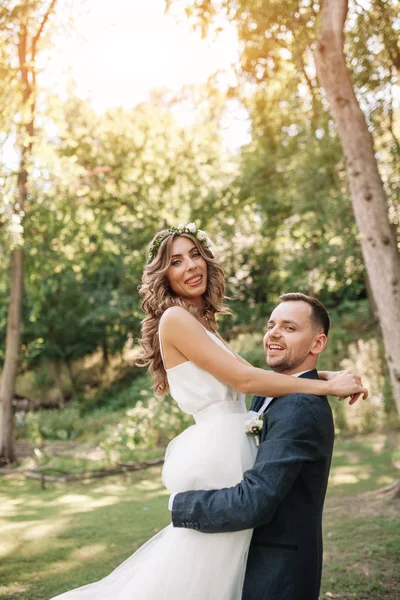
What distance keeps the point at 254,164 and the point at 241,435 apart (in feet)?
48.3

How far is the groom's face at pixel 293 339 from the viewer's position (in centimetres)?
269

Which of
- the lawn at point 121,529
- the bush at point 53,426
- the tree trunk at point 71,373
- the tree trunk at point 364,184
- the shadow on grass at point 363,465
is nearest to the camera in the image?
the lawn at point 121,529

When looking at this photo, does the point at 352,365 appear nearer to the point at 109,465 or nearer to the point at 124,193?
the point at 109,465

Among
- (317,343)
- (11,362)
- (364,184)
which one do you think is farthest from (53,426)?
(317,343)

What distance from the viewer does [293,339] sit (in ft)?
8.80

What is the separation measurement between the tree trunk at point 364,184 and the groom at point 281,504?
489 cm

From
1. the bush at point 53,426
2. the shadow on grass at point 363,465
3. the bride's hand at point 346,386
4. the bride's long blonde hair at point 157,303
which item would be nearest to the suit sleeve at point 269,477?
the bride's hand at point 346,386

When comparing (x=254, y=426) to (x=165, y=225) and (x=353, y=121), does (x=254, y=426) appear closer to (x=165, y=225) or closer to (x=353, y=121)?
(x=353, y=121)

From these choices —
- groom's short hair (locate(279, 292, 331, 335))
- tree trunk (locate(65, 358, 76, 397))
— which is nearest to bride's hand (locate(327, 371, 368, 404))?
groom's short hair (locate(279, 292, 331, 335))

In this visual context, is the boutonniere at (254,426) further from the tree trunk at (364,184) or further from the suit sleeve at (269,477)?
the tree trunk at (364,184)

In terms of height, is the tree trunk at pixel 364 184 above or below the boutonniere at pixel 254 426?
above

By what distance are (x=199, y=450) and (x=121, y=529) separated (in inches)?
206

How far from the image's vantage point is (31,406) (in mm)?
20312

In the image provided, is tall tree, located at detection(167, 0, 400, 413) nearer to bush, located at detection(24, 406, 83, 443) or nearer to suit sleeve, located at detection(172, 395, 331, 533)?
suit sleeve, located at detection(172, 395, 331, 533)
